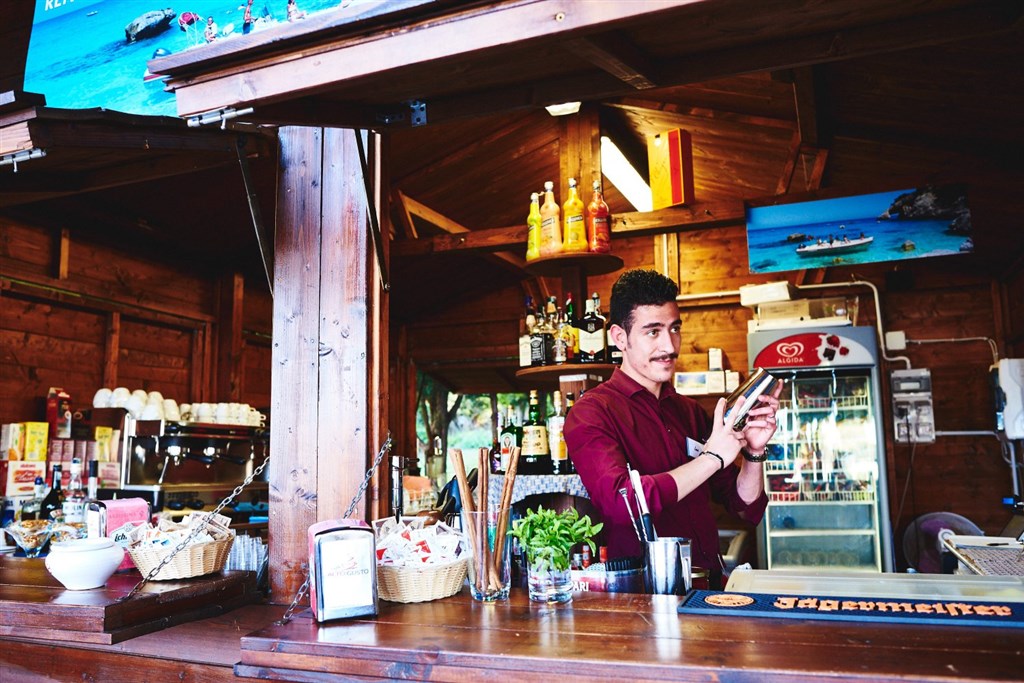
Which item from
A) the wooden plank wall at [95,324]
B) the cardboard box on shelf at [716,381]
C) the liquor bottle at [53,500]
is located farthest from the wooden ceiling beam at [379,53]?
the cardboard box on shelf at [716,381]

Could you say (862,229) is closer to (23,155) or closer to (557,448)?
(557,448)

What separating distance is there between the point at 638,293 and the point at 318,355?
39.6 inches

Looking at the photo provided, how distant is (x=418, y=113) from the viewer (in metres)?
2.02

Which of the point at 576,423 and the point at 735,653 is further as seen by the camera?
the point at 576,423

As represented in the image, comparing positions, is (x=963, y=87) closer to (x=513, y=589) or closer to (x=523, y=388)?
(x=513, y=589)

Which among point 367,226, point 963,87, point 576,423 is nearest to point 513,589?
point 576,423

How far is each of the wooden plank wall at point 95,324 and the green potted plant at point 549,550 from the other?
149 inches

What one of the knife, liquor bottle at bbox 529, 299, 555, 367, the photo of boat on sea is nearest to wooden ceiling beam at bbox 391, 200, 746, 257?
the photo of boat on sea

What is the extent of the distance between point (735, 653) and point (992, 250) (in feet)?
18.6

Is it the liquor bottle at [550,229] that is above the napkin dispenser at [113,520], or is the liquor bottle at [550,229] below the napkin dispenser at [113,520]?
above

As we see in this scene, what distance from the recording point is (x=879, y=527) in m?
5.51

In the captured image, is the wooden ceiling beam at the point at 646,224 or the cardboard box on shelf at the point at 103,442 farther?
the cardboard box on shelf at the point at 103,442

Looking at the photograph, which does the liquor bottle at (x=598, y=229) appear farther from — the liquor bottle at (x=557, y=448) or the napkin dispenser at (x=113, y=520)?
the napkin dispenser at (x=113, y=520)

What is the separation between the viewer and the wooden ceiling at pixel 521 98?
161cm
